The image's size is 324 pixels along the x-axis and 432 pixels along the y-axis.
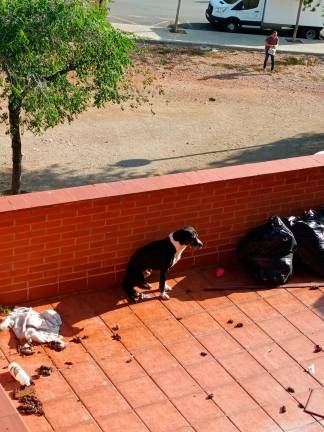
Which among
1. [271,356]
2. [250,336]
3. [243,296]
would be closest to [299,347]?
[271,356]

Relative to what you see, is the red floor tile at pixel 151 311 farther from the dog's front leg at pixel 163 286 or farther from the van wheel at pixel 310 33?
the van wheel at pixel 310 33

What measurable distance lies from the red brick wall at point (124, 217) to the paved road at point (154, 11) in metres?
20.0

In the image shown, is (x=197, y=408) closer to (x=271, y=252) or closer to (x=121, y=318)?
(x=121, y=318)

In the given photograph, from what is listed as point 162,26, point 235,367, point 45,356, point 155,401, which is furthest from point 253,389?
point 162,26

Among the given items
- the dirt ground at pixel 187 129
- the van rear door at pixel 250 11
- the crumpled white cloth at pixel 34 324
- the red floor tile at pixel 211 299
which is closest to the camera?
the crumpled white cloth at pixel 34 324

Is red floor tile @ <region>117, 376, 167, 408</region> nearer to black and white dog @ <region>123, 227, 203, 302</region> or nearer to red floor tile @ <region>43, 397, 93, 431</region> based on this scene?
red floor tile @ <region>43, 397, 93, 431</region>

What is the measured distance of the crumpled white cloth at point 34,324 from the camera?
6.18 metres

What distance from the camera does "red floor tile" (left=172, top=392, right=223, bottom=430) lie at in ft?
18.3

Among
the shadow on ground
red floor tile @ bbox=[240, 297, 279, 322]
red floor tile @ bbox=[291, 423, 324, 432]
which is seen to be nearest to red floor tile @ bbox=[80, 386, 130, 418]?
red floor tile @ bbox=[291, 423, 324, 432]

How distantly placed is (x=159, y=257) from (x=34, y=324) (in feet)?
4.13

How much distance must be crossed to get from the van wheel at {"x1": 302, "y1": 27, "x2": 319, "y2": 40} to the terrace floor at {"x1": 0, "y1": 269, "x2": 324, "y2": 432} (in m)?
21.6

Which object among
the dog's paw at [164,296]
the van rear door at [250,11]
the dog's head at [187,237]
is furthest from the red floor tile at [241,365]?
the van rear door at [250,11]

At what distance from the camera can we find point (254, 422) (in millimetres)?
5609

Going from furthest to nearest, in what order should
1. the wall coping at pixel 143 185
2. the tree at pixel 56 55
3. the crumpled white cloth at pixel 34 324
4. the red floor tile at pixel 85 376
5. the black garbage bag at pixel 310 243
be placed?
the tree at pixel 56 55 → the black garbage bag at pixel 310 243 → the wall coping at pixel 143 185 → the crumpled white cloth at pixel 34 324 → the red floor tile at pixel 85 376
